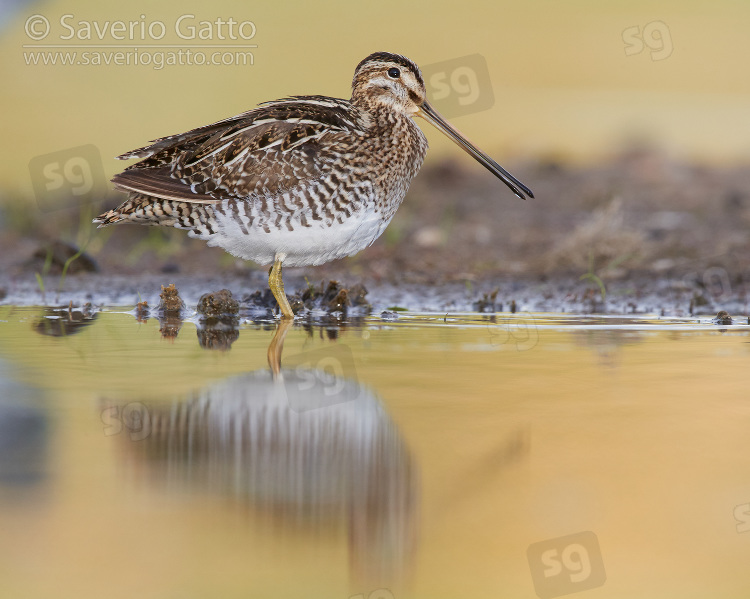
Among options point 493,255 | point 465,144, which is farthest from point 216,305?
point 493,255

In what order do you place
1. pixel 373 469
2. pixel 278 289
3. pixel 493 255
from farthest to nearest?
pixel 493 255
pixel 278 289
pixel 373 469

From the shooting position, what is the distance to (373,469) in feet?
10.8

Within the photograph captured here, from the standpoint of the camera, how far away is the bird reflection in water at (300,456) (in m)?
2.79

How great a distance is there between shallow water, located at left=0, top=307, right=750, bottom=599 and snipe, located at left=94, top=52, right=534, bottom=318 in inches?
39.8

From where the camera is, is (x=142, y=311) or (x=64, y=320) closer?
(x=64, y=320)

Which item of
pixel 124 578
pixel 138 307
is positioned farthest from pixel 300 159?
pixel 124 578

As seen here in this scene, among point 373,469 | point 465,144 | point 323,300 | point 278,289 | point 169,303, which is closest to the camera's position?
point 373,469

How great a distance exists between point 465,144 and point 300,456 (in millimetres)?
3769

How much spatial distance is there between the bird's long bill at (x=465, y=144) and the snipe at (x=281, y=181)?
0.23 metres

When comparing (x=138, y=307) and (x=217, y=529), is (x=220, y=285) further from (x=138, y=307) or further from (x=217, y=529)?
(x=217, y=529)

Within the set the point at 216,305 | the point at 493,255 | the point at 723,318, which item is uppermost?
the point at 493,255

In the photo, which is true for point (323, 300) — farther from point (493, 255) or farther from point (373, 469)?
point (373, 469)

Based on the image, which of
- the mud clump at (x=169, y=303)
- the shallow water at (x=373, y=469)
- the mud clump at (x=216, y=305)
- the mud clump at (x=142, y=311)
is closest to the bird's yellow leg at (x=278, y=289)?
the mud clump at (x=216, y=305)

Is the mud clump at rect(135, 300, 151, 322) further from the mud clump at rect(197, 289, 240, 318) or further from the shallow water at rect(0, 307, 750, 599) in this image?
the shallow water at rect(0, 307, 750, 599)
